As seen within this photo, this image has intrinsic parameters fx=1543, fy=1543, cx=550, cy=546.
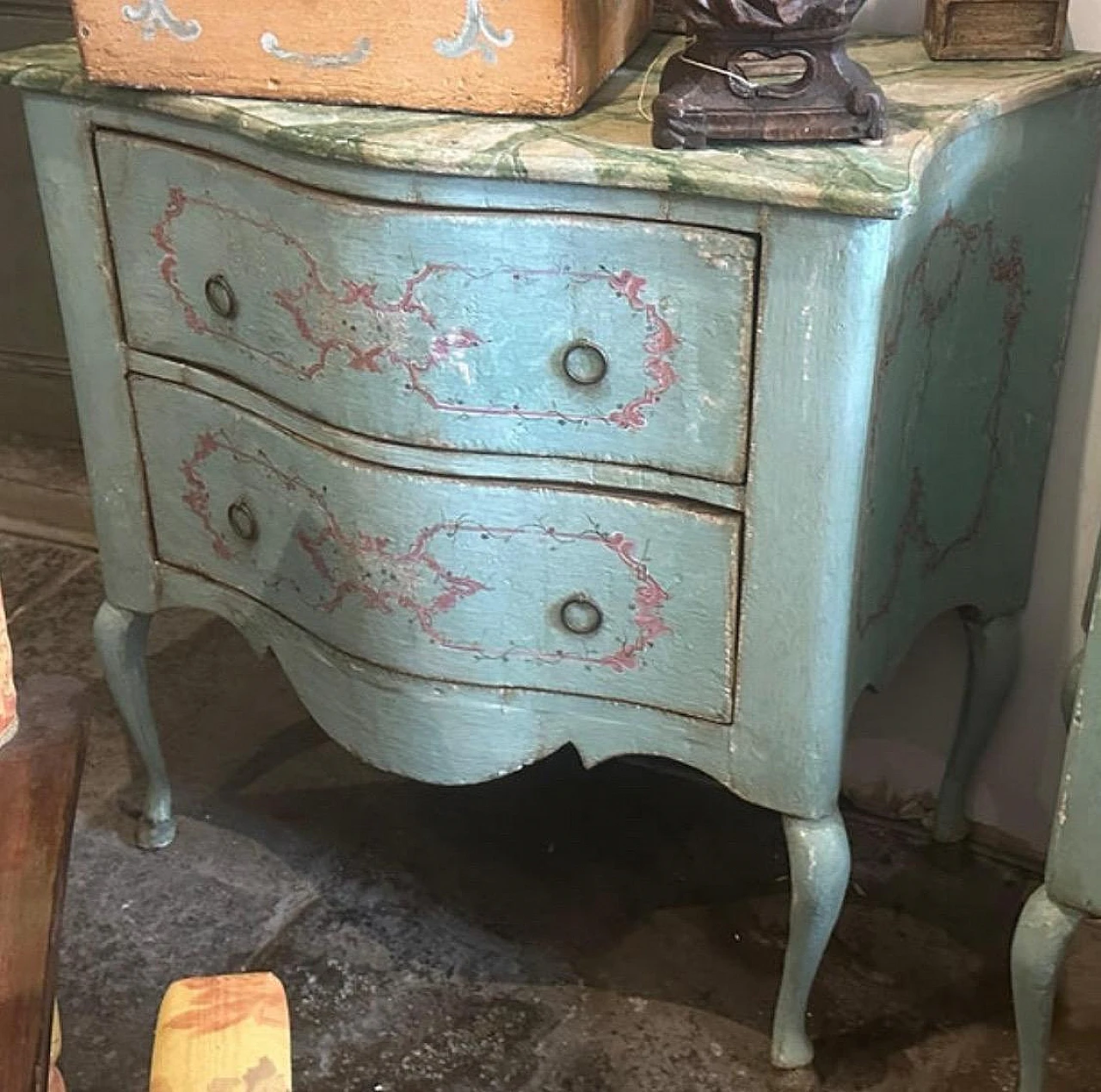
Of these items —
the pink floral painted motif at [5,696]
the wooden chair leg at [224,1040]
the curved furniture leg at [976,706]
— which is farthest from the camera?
the curved furniture leg at [976,706]

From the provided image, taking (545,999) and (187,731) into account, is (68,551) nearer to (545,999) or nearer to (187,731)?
(187,731)

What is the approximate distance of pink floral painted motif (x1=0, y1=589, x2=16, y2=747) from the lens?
856 millimetres

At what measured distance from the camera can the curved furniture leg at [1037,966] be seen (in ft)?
3.85

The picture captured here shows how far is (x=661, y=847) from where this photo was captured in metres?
1.82

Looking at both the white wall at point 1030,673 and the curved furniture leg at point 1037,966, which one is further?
the white wall at point 1030,673

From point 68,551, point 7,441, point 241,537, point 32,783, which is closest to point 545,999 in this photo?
point 241,537

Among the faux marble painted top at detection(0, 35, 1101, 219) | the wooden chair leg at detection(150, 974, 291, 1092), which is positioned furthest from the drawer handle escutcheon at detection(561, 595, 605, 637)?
the wooden chair leg at detection(150, 974, 291, 1092)

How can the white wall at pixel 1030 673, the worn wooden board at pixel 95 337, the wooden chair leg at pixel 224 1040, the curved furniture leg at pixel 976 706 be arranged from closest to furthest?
the wooden chair leg at pixel 224 1040 < the worn wooden board at pixel 95 337 < the white wall at pixel 1030 673 < the curved furniture leg at pixel 976 706

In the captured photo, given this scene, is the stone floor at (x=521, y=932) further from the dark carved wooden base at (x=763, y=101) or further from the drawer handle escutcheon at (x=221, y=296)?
the dark carved wooden base at (x=763, y=101)

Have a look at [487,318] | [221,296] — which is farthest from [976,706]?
[221,296]

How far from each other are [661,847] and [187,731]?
67 cm

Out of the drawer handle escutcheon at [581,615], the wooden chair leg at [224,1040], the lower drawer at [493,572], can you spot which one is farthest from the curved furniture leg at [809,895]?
the wooden chair leg at [224,1040]

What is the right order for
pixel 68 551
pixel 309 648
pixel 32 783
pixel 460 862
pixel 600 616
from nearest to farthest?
pixel 32 783 < pixel 600 616 < pixel 309 648 < pixel 460 862 < pixel 68 551

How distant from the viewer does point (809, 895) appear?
139cm
